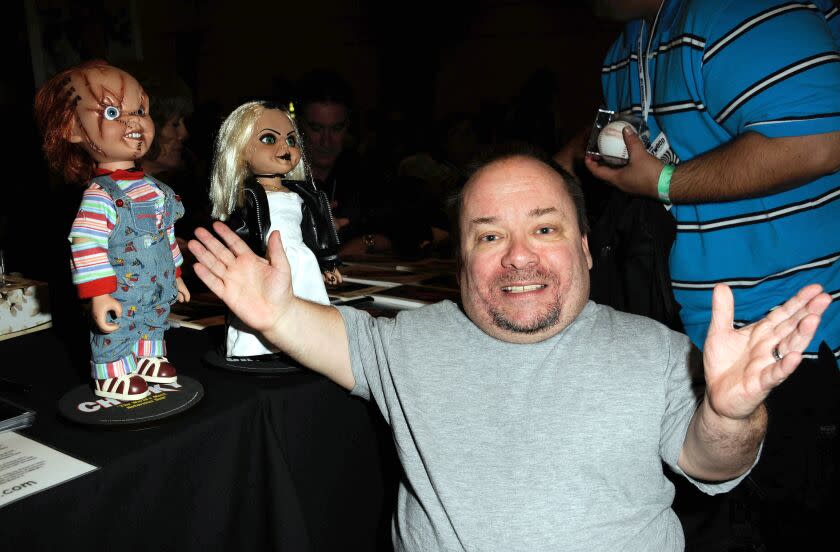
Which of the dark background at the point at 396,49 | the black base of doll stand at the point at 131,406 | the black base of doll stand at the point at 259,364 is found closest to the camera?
the black base of doll stand at the point at 131,406

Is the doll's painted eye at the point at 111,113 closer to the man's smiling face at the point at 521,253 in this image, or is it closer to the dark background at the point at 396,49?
the man's smiling face at the point at 521,253

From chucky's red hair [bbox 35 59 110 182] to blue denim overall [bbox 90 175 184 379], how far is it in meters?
0.08

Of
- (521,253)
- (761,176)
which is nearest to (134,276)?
(521,253)

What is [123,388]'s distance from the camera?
41.7 inches

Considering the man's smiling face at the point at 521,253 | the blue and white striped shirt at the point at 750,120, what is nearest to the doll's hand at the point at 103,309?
the man's smiling face at the point at 521,253

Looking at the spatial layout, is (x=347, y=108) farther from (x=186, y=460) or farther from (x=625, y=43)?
(x=186, y=460)

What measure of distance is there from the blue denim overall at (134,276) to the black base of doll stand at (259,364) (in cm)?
17

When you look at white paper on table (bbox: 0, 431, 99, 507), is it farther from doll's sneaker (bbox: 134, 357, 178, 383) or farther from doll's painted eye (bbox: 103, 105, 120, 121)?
doll's painted eye (bbox: 103, 105, 120, 121)

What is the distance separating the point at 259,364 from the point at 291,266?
20 centimetres

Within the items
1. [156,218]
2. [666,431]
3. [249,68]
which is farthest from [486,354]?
[249,68]

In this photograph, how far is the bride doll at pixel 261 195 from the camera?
1.29 metres

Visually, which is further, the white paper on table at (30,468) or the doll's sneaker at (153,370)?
the doll's sneaker at (153,370)

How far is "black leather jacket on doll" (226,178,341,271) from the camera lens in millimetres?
1284

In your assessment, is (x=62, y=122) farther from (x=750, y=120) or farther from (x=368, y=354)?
(x=750, y=120)
